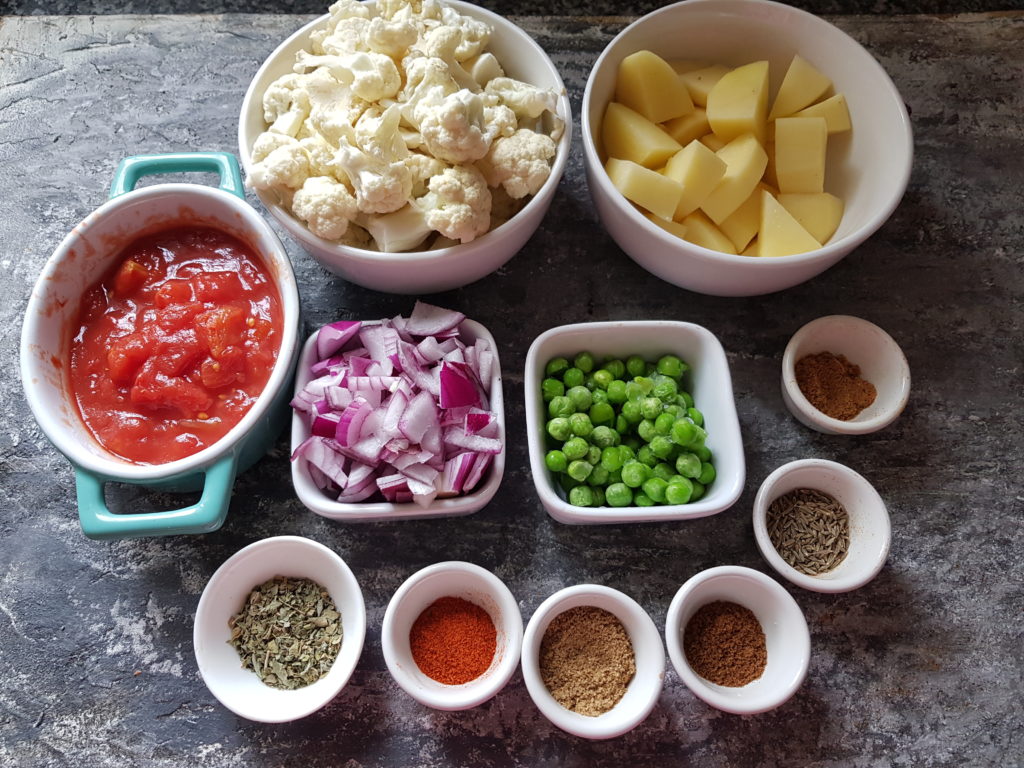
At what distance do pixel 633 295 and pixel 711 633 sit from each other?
0.79 metres

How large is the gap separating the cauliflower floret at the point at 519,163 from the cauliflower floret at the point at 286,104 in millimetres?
377

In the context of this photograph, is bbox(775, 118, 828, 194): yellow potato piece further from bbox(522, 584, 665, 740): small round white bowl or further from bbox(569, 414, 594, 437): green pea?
bbox(522, 584, 665, 740): small round white bowl

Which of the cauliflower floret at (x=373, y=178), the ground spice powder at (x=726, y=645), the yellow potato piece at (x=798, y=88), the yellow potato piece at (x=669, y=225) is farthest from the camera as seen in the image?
the yellow potato piece at (x=798, y=88)

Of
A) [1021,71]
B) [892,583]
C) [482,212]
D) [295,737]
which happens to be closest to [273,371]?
[482,212]

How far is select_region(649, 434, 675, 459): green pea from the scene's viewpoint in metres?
1.55

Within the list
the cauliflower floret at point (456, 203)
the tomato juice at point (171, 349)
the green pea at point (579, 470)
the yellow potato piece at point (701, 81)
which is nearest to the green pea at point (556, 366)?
the green pea at point (579, 470)

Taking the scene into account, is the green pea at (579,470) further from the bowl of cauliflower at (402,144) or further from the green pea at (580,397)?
the bowl of cauliflower at (402,144)

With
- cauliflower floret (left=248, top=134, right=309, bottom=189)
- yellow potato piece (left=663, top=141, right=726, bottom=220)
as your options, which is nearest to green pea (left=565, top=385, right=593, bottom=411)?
yellow potato piece (left=663, top=141, right=726, bottom=220)

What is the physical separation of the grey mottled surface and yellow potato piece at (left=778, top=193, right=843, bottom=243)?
0.21 meters

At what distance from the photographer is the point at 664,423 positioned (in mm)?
1564

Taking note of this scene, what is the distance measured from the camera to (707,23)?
1.76 metres

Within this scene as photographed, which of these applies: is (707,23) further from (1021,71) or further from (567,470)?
(567,470)

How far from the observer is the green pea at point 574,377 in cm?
164

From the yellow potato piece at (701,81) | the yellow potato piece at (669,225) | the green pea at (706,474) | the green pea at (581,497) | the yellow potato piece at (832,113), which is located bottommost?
the green pea at (581,497)
